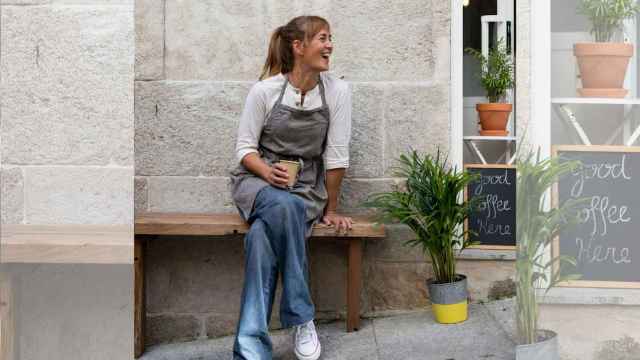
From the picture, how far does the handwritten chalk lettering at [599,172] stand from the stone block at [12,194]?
8.62ft

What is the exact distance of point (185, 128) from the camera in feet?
14.3

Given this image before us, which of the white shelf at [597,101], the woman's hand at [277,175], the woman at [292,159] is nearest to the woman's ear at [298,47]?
the woman at [292,159]

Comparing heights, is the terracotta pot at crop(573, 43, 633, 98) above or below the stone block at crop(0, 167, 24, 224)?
above

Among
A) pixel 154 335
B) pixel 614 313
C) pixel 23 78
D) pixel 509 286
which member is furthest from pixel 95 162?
pixel 614 313

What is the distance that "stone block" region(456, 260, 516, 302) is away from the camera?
4.41 meters

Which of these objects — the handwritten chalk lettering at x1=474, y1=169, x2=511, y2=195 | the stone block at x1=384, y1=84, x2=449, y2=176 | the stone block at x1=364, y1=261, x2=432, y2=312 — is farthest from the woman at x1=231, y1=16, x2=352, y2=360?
the handwritten chalk lettering at x1=474, y1=169, x2=511, y2=195

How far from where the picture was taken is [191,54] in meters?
4.34

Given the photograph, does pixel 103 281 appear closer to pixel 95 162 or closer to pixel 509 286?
pixel 95 162

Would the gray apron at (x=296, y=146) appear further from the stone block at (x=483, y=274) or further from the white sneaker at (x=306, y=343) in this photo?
the stone block at (x=483, y=274)

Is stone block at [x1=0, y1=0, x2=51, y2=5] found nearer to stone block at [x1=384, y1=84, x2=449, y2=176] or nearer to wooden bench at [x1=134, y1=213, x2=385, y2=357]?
wooden bench at [x1=134, y1=213, x2=385, y2=357]

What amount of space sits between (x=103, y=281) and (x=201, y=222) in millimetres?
781

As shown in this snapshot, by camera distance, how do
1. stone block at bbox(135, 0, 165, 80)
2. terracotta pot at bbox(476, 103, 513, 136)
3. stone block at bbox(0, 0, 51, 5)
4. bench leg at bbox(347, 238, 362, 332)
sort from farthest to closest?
terracotta pot at bbox(476, 103, 513, 136) → stone block at bbox(135, 0, 165, 80) → stone block at bbox(0, 0, 51, 5) → bench leg at bbox(347, 238, 362, 332)

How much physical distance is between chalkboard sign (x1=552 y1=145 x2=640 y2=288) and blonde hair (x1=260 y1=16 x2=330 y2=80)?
126cm

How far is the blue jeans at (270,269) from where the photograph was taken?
3561 mm
